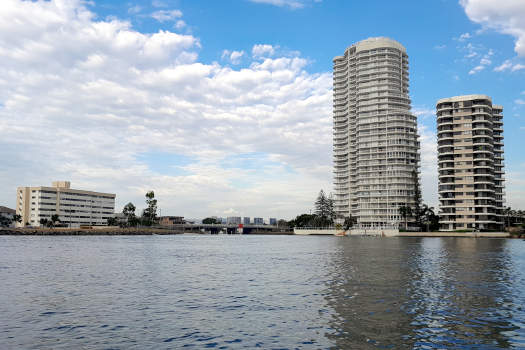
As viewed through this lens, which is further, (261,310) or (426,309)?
(426,309)

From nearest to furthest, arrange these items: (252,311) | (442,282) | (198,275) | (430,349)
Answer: (430,349)
(252,311)
(442,282)
(198,275)

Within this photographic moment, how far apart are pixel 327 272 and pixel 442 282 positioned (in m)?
13.7

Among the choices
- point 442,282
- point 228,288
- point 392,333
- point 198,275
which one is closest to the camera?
point 392,333

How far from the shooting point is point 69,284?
4353cm

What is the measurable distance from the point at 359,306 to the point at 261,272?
24524mm

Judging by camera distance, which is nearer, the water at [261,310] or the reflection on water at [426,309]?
the water at [261,310]

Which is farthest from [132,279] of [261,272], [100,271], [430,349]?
[430,349]

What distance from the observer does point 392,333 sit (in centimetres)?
2497

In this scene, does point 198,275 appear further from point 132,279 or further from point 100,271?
point 100,271

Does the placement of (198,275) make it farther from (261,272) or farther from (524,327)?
(524,327)

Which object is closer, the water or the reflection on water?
the water

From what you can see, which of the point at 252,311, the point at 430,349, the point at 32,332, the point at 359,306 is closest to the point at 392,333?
the point at 430,349

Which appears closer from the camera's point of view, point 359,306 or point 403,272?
point 359,306

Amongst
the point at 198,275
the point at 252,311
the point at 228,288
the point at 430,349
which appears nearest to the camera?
the point at 430,349
